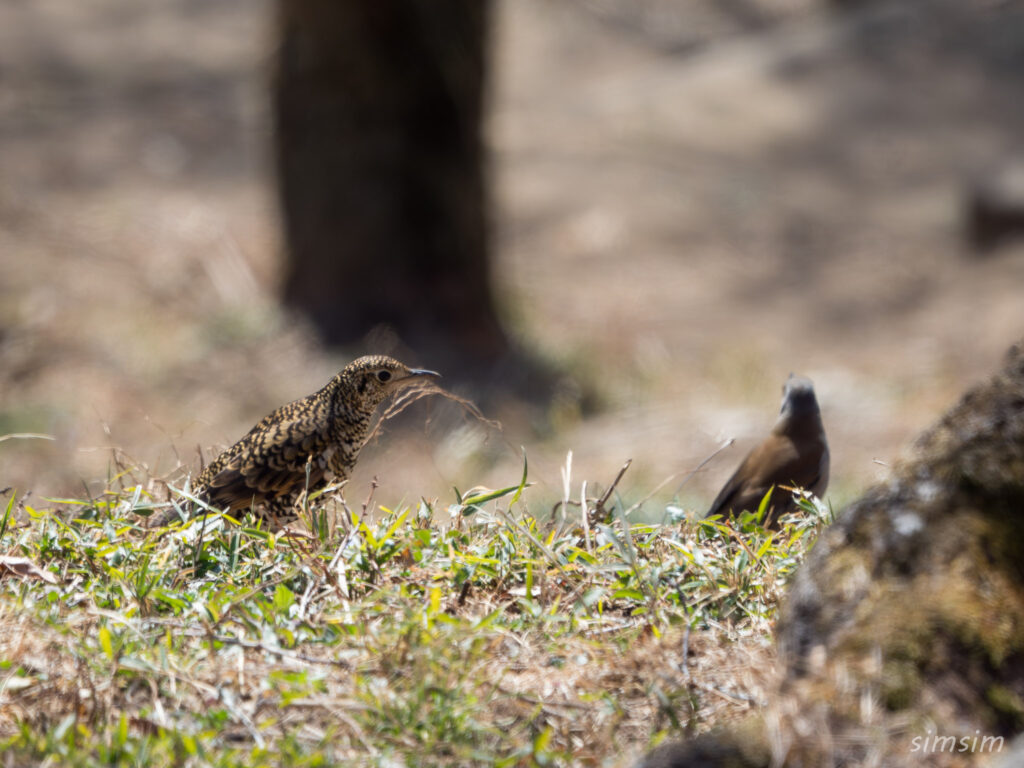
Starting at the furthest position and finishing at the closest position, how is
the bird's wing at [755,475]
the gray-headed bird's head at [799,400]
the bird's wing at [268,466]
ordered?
the gray-headed bird's head at [799,400] → the bird's wing at [755,475] → the bird's wing at [268,466]

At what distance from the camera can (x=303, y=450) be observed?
3.65m

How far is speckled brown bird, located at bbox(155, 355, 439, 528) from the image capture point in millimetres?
3590

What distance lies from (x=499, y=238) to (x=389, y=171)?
8.13 feet

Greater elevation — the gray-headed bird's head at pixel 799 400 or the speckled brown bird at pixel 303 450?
the speckled brown bird at pixel 303 450

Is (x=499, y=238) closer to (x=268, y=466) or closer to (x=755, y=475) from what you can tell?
(x=755, y=475)

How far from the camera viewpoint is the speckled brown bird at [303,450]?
3590 mm

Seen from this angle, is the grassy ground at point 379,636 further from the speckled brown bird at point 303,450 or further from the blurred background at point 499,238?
the blurred background at point 499,238

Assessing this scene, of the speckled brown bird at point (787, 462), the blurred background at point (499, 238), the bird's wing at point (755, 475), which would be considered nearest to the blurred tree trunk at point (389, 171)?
the blurred background at point (499, 238)

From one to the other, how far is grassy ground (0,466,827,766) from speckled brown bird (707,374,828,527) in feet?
3.51

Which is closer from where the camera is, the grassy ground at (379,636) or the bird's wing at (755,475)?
the grassy ground at (379,636)

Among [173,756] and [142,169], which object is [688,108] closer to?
[142,169]

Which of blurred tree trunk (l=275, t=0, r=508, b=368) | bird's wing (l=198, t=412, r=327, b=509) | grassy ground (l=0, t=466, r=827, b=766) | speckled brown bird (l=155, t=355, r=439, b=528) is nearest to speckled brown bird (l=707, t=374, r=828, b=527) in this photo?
grassy ground (l=0, t=466, r=827, b=766)

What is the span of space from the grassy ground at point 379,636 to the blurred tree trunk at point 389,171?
21.3 feet

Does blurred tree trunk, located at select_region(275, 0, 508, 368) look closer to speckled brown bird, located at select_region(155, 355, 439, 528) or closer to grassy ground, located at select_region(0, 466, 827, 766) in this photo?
speckled brown bird, located at select_region(155, 355, 439, 528)
